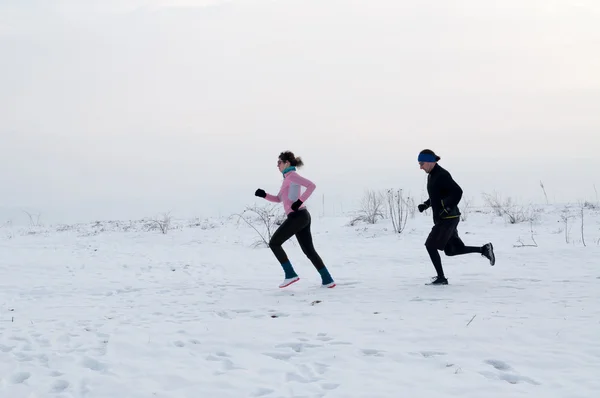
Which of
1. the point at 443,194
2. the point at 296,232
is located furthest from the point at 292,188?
the point at 443,194

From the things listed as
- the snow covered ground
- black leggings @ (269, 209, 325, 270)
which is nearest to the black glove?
black leggings @ (269, 209, 325, 270)

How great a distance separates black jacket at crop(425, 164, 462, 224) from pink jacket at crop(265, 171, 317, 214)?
1.69m

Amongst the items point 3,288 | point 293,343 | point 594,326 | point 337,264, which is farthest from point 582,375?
point 3,288

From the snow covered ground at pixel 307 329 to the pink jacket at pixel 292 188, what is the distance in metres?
1.32

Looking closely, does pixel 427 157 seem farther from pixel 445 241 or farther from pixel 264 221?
pixel 264 221

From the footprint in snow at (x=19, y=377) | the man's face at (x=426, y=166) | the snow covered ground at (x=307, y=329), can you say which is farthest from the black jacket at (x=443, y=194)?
the footprint in snow at (x=19, y=377)

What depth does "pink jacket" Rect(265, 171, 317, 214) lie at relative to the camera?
6977 mm

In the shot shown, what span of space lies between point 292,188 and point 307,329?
253 centimetres

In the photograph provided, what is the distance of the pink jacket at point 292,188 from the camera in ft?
22.9

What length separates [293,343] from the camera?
4.56 meters

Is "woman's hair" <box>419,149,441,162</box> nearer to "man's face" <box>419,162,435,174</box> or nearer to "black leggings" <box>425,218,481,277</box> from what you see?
"man's face" <box>419,162,435,174</box>

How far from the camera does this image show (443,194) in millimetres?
7098

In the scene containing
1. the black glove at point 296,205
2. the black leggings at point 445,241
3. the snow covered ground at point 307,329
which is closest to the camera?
the snow covered ground at point 307,329

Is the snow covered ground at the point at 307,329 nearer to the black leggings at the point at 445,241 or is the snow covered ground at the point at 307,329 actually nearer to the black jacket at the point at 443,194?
the black leggings at the point at 445,241
